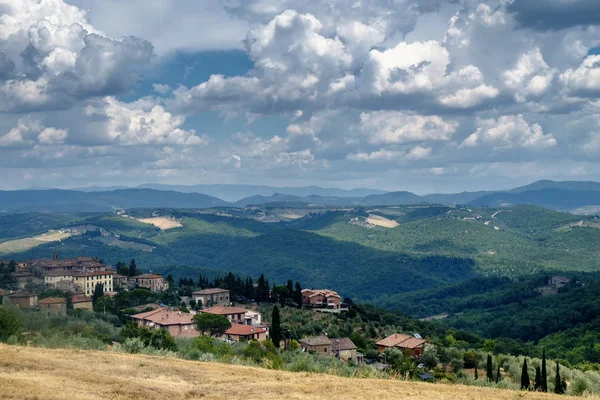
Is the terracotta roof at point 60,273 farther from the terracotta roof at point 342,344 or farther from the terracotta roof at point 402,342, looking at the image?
the terracotta roof at point 402,342

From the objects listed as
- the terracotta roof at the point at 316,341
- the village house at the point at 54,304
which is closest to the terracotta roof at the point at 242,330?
the terracotta roof at the point at 316,341

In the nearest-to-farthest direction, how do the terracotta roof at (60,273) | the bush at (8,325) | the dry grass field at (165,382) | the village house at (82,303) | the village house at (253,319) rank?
1. the dry grass field at (165,382)
2. the bush at (8,325)
3. the village house at (253,319)
4. the village house at (82,303)
5. the terracotta roof at (60,273)

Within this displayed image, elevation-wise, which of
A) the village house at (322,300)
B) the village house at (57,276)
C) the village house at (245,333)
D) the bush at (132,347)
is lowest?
the village house at (322,300)

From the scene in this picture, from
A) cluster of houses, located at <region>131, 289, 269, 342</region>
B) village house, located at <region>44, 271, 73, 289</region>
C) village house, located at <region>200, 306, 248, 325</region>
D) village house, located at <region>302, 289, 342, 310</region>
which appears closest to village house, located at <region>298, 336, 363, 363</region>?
cluster of houses, located at <region>131, 289, 269, 342</region>

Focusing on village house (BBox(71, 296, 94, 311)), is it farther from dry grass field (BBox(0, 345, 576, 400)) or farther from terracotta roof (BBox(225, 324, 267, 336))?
dry grass field (BBox(0, 345, 576, 400))

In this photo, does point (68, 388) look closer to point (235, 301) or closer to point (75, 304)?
point (75, 304)

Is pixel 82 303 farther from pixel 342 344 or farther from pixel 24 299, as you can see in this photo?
pixel 342 344

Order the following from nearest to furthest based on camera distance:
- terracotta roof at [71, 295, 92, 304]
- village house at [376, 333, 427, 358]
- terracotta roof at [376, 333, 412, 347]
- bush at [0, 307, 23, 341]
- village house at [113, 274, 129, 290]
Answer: bush at [0, 307, 23, 341]
village house at [376, 333, 427, 358]
terracotta roof at [376, 333, 412, 347]
terracotta roof at [71, 295, 92, 304]
village house at [113, 274, 129, 290]
